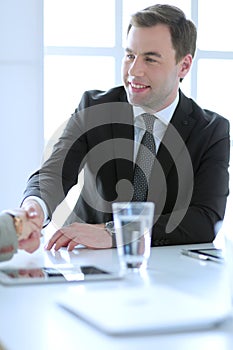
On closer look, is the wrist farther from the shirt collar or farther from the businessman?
the shirt collar

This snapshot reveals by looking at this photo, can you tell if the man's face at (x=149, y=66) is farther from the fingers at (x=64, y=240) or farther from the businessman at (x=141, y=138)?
the fingers at (x=64, y=240)

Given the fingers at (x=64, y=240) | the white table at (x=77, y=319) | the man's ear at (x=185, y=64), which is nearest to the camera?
the white table at (x=77, y=319)

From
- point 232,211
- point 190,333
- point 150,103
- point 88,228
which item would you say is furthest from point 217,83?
point 190,333

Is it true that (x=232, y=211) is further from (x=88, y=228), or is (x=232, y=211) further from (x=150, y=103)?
(x=88, y=228)

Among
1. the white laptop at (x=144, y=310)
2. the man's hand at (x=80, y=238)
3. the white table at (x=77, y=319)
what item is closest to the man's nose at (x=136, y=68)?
the man's hand at (x=80, y=238)

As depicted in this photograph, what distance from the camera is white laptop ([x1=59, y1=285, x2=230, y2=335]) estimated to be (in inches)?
49.0

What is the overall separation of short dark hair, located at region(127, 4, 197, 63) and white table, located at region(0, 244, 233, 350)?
111cm

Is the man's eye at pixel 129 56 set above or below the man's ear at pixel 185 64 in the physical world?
above

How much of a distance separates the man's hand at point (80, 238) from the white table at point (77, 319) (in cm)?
4

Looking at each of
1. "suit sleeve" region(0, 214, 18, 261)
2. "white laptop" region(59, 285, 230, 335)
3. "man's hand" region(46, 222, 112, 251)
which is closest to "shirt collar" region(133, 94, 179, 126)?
"man's hand" region(46, 222, 112, 251)

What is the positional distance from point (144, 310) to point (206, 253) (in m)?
0.82

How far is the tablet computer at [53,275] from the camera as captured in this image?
1.68m

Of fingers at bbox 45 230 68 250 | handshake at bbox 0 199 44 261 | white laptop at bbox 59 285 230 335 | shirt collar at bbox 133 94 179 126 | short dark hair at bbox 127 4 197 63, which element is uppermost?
short dark hair at bbox 127 4 197 63

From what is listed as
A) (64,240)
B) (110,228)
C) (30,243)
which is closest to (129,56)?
(110,228)
